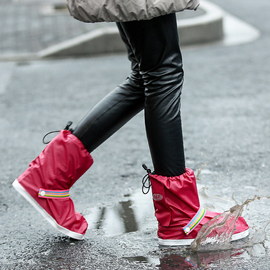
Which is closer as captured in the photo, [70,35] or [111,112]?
[111,112]

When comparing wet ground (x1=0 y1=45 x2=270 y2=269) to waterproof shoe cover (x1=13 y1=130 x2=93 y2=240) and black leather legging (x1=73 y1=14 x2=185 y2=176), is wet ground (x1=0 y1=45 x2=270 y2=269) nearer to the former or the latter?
waterproof shoe cover (x1=13 y1=130 x2=93 y2=240)

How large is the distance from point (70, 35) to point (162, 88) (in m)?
6.24

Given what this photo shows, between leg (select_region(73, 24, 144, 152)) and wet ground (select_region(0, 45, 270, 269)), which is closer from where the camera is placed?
wet ground (select_region(0, 45, 270, 269))

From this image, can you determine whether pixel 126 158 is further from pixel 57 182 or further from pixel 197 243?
pixel 197 243

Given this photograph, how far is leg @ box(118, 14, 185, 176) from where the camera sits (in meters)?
1.72

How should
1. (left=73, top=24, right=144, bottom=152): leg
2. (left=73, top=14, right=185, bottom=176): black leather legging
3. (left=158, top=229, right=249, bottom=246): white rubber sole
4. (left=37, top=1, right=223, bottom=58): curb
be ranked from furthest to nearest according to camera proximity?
(left=37, top=1, right=223, bottom=58): curb < (left=73, top=24, right=144, bottom=152): leg < (left=158, top=229, right=249, bottom=246): white rubber sole < (left=73, top=14, right=185, bottom=176): black leather legging

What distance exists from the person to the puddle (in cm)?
5

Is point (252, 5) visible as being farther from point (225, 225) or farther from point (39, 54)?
point (225, 225)

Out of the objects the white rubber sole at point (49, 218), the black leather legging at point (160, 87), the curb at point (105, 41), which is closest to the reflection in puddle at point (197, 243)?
the white rubber sole at point (49, 218)

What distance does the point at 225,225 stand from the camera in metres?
1.83

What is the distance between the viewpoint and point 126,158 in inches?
115

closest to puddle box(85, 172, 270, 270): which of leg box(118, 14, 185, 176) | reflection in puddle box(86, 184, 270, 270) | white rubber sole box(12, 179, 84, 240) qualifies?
reflection in puddle box(86, 184, 270, 270)

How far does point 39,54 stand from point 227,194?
5115 millimetres

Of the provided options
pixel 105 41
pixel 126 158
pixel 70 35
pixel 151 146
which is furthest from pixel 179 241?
pixel 70 35
